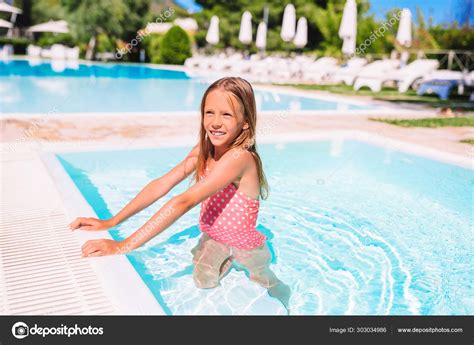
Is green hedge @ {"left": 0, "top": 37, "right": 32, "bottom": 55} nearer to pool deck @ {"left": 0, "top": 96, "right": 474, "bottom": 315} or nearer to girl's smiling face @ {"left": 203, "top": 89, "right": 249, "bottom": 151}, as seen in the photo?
pool deck @ {"left": 0, "top": 96, "right": 474, "bottom": 315}

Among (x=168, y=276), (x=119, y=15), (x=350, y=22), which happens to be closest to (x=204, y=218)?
(x=168, y=276)

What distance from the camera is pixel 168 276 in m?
2.79

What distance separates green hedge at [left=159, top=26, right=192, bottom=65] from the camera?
27141mm

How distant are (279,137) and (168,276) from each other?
12.8ft

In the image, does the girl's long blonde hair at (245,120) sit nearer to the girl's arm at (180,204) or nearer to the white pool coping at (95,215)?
the girl's arm at (180,204)

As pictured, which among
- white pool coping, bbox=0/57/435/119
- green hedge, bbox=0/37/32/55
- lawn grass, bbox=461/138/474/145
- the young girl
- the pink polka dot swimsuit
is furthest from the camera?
green hedge, bbox=0/37/32/55

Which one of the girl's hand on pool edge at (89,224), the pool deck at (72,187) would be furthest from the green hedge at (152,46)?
the girl's hand on pool edge at (89,224)

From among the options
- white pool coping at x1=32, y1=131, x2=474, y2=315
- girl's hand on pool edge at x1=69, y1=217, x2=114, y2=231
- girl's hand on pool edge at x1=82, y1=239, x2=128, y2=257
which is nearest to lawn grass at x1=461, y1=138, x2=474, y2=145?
white pool coping at x1=32, y1=131, x2=474, y2=315

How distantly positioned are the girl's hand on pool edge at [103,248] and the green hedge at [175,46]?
26.3 meters

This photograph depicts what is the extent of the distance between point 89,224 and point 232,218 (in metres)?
0.81

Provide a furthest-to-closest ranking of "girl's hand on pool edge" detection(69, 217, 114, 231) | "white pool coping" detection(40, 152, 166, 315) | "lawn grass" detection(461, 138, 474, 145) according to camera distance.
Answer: "lawn grass" detection(461, 138, 474, 145) < "girl's hand on pool edge" detection(69, 217, 114, 231) < "white pool coping" detection(40, 152, 166, 315)

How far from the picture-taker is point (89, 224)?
8.54ft

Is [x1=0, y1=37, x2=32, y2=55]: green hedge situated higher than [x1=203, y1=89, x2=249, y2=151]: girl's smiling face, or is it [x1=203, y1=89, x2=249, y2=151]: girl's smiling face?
[x1=0, y1=37, x2=32, y2=55]: green hedge
